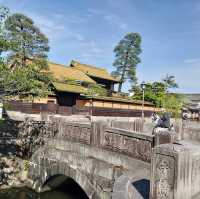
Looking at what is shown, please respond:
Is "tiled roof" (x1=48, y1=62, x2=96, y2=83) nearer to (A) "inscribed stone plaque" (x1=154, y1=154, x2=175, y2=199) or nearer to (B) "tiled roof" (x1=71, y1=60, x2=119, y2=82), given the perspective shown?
(B) "tiled roof" (x1=71, y1=60, x2=119, y2=82)

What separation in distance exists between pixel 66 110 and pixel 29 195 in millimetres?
16036

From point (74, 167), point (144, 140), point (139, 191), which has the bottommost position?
point (74, 167)

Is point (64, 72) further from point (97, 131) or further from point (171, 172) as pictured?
point (171, 172)

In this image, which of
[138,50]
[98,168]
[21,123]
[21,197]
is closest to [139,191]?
[98,168]

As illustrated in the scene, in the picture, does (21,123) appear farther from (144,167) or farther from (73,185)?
(144,167)

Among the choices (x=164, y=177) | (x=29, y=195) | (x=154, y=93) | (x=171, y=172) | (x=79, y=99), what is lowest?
(x=29, y=195)

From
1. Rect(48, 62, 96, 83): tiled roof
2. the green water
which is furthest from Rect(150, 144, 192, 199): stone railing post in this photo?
Rect(48, 62, 96, 83): tiled roof

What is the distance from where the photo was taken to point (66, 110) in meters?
28.0

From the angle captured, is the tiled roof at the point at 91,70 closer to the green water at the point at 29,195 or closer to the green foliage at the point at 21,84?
the green foliage at the point at 21,84

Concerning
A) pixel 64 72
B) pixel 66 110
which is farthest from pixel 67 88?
pixel 64 72

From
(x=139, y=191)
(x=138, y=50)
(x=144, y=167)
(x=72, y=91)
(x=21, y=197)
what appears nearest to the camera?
(x=139, y=191)

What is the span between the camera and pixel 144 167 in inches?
306

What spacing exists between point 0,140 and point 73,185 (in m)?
4.96

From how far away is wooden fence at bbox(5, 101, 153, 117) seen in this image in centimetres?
2548
